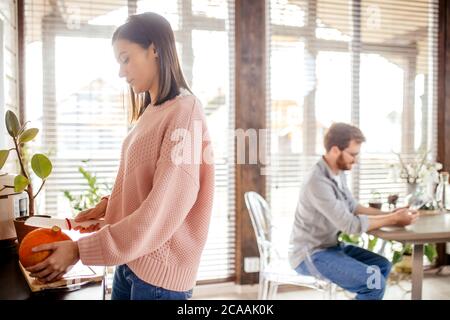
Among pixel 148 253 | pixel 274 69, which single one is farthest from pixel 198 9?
pixel 148 253

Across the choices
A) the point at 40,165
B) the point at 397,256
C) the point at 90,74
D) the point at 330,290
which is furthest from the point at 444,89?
the point at 40,165

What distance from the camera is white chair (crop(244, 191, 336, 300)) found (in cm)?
198

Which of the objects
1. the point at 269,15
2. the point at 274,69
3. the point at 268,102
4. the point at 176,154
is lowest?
the point at 176,154

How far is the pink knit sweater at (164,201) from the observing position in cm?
72

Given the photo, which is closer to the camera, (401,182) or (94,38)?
(94,38)

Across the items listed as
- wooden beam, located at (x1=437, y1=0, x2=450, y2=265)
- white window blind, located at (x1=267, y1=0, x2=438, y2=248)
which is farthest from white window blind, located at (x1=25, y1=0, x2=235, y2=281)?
wooden beam, located at (x1=437, y1=0, x2=450, y2=265)

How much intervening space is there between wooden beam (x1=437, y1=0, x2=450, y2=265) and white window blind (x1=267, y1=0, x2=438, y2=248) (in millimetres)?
41

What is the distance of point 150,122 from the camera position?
0.81 m

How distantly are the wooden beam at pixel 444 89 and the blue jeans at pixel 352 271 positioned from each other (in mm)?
1477

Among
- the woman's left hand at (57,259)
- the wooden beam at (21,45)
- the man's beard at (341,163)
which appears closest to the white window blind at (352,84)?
the man's beard at (341,163)

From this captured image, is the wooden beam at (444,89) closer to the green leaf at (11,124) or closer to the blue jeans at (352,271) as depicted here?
the blue jeans at (352,271)

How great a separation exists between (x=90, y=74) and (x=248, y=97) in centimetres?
91

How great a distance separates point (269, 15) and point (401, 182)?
145cm
